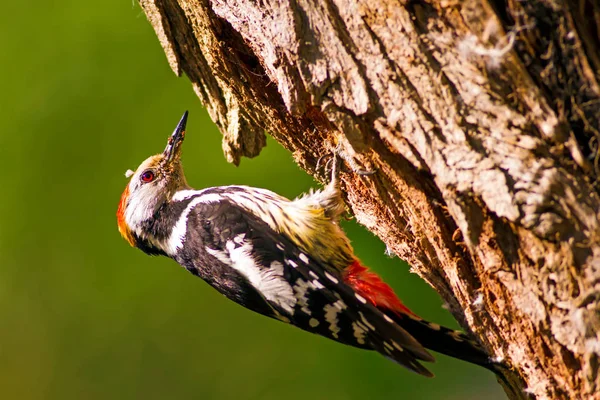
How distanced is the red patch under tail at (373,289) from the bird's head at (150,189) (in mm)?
1116

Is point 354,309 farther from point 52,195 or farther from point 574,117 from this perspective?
point 52,195

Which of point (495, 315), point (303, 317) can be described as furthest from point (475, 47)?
point (303, 317)

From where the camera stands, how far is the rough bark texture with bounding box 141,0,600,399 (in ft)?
6.55

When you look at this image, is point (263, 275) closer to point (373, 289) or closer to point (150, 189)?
point (373, 289)

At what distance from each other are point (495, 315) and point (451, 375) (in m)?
3.09

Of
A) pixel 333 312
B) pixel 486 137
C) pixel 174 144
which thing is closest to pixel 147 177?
pixel 174 144

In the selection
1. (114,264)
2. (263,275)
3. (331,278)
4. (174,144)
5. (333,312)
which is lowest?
(333,312)

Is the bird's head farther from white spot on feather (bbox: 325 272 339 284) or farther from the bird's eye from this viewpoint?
white spot on feather (bbox: 325 272 339 284)

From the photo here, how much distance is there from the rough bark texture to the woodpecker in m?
0.35

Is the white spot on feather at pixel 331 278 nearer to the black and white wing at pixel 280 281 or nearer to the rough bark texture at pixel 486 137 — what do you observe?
the black and white wing at pixel 280 281

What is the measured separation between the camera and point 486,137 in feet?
6.80

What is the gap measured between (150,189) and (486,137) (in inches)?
82.0

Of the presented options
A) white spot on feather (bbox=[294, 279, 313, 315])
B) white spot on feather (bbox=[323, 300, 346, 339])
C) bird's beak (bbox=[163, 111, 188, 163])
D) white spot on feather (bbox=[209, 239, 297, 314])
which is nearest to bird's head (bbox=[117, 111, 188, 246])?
bird's beak (bbox=[163, 111, 188, 163])

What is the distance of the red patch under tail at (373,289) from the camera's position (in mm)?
3020
